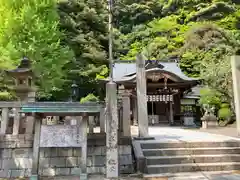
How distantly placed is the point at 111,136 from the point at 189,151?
2.44 meters

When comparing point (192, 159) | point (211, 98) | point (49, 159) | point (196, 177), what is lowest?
point (196, 177)

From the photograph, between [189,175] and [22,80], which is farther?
[22,80]

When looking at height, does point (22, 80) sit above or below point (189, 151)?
above

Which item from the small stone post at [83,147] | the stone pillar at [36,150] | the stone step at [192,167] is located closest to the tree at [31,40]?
the stone pillar at [36,150]

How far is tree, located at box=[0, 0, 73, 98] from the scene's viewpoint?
1115cm

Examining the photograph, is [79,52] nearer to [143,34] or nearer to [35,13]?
[35,13]

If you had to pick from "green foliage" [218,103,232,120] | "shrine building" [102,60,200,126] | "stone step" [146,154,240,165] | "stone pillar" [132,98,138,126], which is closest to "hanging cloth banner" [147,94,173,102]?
"shrine building" [102,60,200,126]

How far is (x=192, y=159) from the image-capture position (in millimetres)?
5422

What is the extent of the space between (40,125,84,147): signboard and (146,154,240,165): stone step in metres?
1.99

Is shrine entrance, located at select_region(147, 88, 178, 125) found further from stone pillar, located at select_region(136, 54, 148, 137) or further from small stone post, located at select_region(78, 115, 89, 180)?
small stone post, located at select_region(78, 115, 89, 180)

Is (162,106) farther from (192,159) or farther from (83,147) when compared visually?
(83,147)

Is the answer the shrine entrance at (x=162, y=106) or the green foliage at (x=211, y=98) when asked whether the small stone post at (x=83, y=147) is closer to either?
the shrine entrance at (x=162, y=106)

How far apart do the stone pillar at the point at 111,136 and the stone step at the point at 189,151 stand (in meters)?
1.14

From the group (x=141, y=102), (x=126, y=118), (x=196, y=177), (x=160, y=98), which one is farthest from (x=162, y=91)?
(x=196, y=177)
